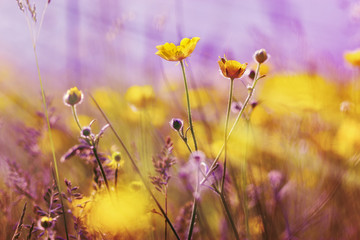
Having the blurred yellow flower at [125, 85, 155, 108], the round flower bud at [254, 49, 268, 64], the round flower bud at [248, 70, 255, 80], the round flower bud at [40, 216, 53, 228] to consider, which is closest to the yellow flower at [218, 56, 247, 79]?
the round flower bud at [254, 49, 268, 64]

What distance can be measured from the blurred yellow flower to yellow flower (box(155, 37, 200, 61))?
0.52 m

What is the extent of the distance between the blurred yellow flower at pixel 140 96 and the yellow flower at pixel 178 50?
0.52 m

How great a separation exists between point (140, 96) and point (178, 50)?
1.93ft

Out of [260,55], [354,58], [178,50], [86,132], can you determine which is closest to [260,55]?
[260,55]

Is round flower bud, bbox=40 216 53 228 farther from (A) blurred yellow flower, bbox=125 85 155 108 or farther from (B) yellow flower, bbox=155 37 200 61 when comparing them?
(A) blurred yellow flower, bbox=125 85 155 108

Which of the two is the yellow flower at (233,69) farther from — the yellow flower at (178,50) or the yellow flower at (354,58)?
the yellow flower at (354,58)

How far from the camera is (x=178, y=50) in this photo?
0.58 m

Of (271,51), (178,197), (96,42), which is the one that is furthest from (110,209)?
(96,42)

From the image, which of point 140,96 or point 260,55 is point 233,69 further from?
point 140,96

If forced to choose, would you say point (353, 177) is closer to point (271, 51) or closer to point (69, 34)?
point (271, 51)

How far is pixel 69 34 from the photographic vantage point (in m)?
1.24

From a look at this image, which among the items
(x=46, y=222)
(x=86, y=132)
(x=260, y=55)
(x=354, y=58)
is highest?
(x=354, y=58)

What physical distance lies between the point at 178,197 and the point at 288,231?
Answer: 16.6 inches

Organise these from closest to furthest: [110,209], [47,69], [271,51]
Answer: [110,209], [271,51], [47,69]
